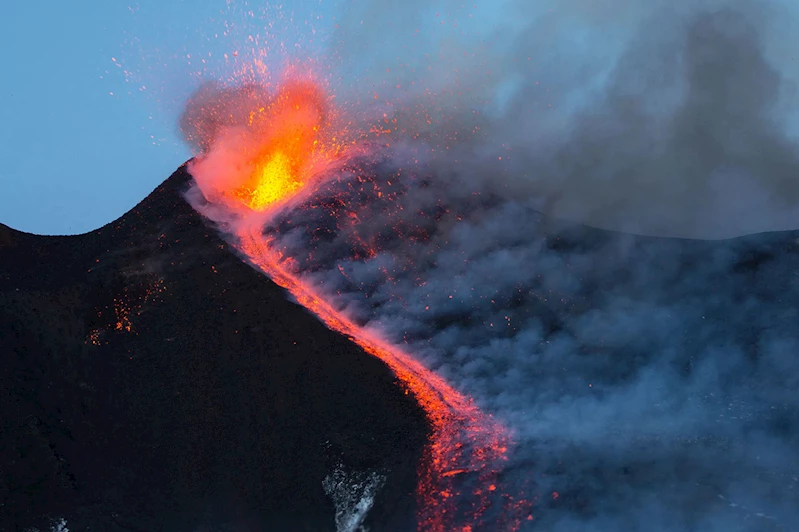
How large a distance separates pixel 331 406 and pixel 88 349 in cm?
317

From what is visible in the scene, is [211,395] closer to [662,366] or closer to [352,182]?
[352,182]

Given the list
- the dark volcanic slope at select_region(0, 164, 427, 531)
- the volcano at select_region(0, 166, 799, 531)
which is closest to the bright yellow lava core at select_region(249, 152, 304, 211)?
the volcano at select_region(0, 166, 799, 531)

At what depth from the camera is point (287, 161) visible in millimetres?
12078

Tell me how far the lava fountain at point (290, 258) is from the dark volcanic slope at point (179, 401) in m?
0.28

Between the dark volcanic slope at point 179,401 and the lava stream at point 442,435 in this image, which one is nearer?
the lava stream at point 442,435

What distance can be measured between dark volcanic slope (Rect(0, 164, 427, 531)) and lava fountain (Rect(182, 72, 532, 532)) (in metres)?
0.28

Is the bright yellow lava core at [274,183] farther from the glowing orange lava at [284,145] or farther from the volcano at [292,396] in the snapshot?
the volcano at [292,396]

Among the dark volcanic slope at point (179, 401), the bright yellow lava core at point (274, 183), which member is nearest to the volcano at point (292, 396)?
the dark volcanic slope at point (179, 401)

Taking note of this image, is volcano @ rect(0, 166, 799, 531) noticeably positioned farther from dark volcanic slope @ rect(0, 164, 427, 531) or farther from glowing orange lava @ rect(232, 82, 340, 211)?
glowing orange lava @ rect(232, 82, 340, 211)

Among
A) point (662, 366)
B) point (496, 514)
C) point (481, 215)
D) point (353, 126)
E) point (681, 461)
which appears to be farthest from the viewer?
point (353, 126)

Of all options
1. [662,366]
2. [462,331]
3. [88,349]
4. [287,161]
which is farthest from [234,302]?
[662,366]

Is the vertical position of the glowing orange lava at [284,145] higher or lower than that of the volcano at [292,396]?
higher

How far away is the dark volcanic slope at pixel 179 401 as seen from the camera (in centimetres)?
761

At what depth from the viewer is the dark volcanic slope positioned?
7.61 meters
